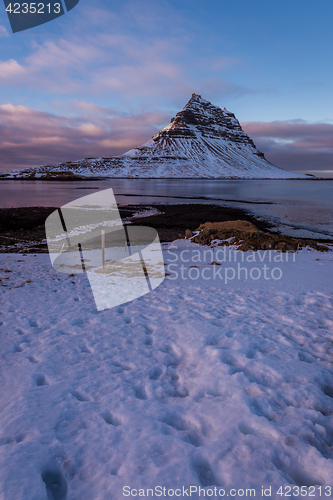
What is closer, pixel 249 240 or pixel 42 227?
pixel 249 240

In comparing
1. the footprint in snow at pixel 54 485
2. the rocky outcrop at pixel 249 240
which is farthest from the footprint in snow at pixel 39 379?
the rocky outcrop at pixel 249 240

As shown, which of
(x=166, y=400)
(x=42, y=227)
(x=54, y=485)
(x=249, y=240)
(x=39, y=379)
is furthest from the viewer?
(x=42, y=227)

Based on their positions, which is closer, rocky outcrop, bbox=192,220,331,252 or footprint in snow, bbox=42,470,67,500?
footprint in snow, bbox=42,470,67,500

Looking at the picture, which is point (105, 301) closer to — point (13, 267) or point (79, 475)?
point (79, 475)

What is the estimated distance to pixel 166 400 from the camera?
381 centimetres

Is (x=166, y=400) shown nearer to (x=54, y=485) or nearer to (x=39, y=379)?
(x=54, y=485)

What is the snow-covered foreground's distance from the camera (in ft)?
9.07

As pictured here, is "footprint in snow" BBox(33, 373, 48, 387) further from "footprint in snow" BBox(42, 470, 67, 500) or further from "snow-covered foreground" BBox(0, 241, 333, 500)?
"footprint in snow" BBox(42, 470, 67, 500)

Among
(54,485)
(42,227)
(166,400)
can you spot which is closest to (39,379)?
(54,485)

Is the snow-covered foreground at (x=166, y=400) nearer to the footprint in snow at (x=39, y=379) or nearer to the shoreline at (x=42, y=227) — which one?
the footprint in snow at (x=39, y=379)

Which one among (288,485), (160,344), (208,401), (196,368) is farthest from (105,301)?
(288,485)

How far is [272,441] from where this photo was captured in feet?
10.3

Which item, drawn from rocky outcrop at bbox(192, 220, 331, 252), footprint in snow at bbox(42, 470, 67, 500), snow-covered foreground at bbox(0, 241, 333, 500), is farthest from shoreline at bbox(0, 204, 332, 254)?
footprint in snow at bbox(42, 470, 67, 500)

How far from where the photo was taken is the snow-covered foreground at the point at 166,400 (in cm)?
277
